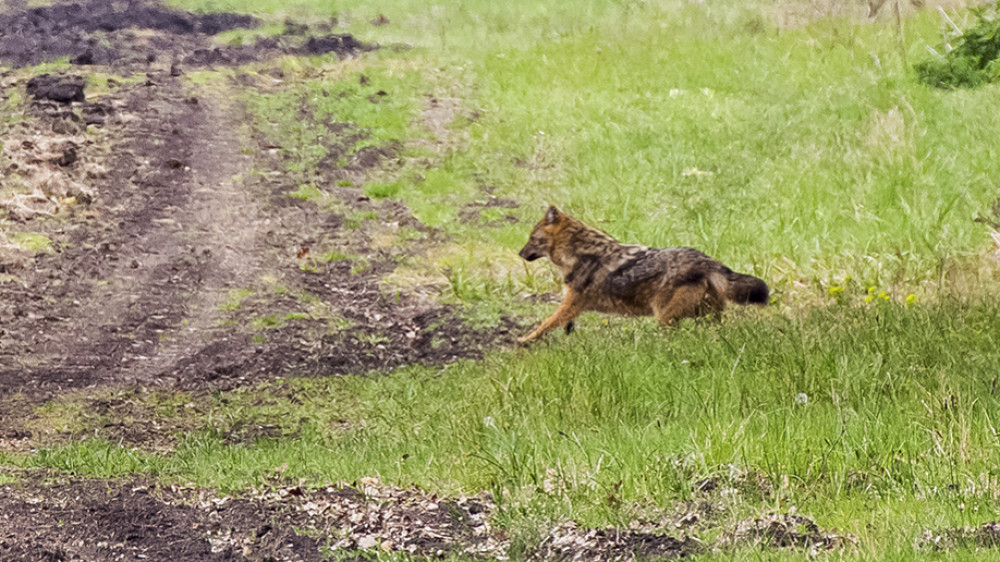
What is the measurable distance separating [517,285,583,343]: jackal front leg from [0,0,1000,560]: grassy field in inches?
4.3

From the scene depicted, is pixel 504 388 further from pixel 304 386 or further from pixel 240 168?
pixel 240 168

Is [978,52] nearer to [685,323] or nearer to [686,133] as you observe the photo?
[685,323]

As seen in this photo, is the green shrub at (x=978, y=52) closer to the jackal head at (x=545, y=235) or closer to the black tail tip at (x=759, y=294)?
the black tail tip at (x=759, y=294)

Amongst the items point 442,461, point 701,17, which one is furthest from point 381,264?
point 701,17

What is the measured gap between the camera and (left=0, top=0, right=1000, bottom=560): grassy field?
516 centimetres

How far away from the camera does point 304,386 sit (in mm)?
8164

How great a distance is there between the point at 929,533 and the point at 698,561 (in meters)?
0.84

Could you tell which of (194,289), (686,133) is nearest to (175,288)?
(194,289)

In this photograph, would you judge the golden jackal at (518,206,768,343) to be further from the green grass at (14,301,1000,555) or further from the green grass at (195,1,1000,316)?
the green grass at (195,1,1000,316)

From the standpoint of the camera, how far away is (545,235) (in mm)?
8508

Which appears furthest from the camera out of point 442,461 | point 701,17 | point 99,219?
point 701,17

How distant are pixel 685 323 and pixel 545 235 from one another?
1502 mm

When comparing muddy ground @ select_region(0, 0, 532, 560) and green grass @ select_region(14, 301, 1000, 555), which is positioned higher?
green grass @ select_region(14, 301, 1000, 555)

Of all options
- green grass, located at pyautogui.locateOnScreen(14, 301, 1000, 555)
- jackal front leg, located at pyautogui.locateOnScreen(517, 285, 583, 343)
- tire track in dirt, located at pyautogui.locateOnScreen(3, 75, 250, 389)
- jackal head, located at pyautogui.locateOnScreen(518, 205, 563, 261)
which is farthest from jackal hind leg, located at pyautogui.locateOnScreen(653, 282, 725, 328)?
tire track in dirt, located at pyautogui.locateOnScreen(3, 75, 250, 389)
